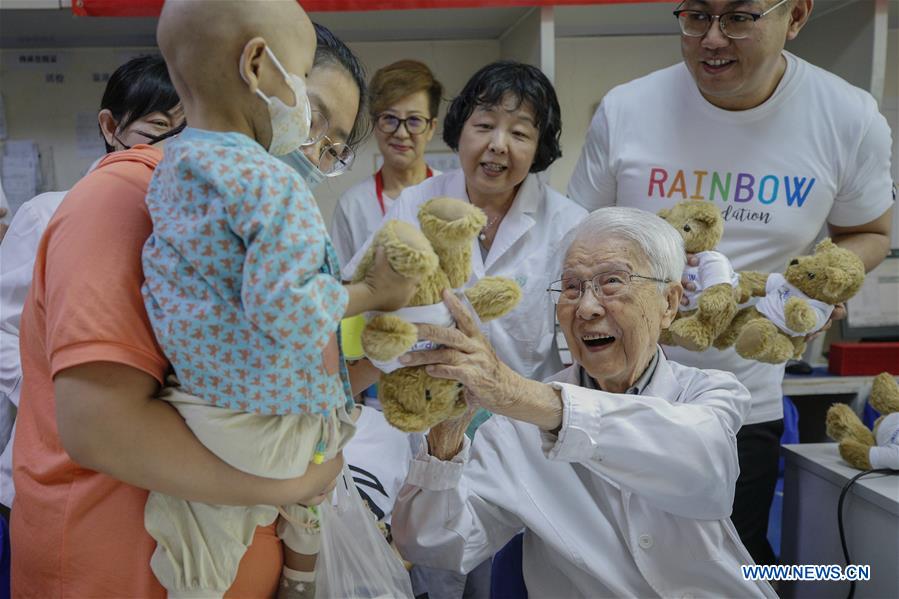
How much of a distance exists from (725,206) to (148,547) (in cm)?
157

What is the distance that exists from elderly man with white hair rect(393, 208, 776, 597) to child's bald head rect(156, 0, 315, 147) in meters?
0.54

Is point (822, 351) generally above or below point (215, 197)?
below

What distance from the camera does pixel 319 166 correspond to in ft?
3.92

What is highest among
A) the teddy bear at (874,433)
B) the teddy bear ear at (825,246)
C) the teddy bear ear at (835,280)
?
the teddy bear ear at (825,246)

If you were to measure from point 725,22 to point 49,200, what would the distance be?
1.55 m

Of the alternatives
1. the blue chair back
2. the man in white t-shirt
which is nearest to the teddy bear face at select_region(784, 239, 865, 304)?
the man in white t-shirt

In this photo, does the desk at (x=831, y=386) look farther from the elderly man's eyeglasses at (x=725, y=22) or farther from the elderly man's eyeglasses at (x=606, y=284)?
the elderly man's eyeglasses at (x=606, y=284)

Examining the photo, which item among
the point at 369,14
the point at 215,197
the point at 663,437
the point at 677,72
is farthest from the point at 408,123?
the point at 215,197

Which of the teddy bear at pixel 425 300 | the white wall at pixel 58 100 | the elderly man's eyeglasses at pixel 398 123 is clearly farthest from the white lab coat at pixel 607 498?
the white wall at pixel 58 100

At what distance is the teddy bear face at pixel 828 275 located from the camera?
5.19 ft

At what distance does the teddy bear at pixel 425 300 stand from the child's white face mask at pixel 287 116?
0.14 metres

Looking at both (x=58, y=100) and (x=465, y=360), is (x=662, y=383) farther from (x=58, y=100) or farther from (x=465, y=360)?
(x=58, y=100)

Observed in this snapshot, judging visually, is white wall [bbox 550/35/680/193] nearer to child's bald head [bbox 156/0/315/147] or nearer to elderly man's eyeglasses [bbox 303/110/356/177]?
elderly man's eyeglasses [bbox 303/110/356/177]

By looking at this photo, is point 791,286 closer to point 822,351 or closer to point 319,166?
point 319,166
